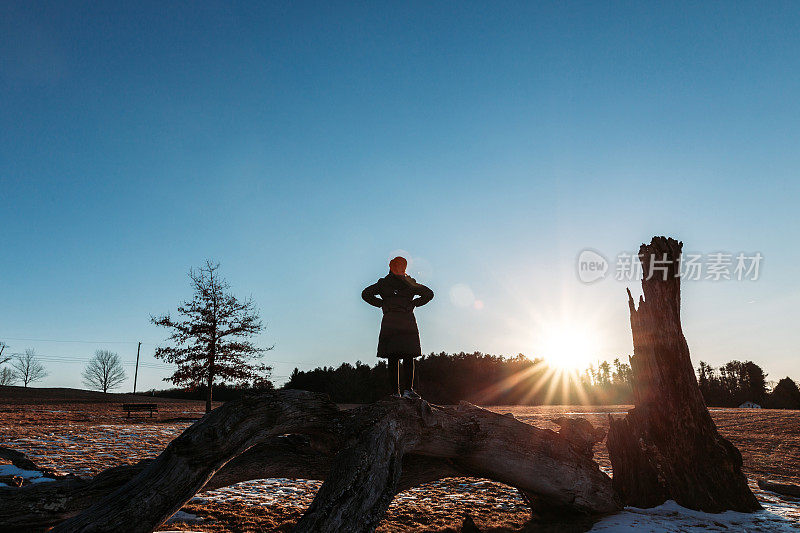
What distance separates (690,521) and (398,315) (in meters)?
4.25

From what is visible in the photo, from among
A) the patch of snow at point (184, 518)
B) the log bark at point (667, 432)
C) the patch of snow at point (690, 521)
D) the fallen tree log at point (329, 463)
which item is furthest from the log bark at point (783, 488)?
the patch of snow at point (184, 518)

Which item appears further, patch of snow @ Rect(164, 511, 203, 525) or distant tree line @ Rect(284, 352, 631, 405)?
distant tree line @ Rect(284, 352, 631, 405)

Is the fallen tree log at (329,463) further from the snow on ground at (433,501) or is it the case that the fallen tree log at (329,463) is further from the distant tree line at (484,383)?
the distant tree line at (484,383)

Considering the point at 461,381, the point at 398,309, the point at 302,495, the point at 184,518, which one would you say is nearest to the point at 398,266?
the point at 398,309

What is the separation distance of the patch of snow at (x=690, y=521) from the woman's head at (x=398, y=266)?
4058 millimetres

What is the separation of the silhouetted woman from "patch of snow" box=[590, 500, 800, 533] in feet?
9.90

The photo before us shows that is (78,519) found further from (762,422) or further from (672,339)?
(762,422)

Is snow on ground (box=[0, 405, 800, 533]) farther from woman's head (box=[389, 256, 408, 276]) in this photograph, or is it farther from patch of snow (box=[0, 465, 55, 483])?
woman's head (box=[389, 256, 408, 276])

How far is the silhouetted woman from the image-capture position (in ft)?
22.1

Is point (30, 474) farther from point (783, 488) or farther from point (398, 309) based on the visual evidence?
point (783, 488)

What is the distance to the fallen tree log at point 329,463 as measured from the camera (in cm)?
333

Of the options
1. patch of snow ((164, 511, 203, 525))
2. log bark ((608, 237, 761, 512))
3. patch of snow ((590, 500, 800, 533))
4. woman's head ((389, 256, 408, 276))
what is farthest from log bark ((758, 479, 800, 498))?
patch of snow ((164, 511, 203, 525))

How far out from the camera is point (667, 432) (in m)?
6.00

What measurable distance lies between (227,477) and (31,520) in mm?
1498
